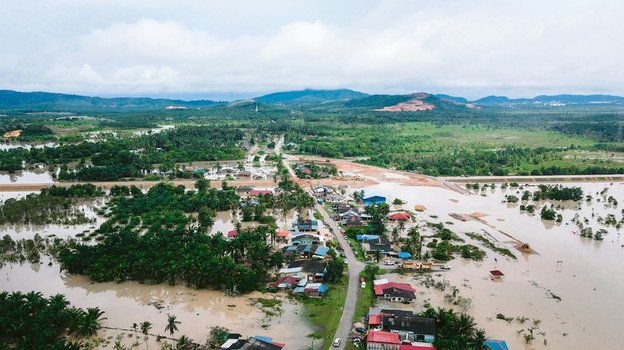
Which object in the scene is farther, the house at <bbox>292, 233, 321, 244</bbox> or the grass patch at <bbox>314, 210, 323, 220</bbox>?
the grass patch at <bbox>314, 210, 323, 220</bbox>

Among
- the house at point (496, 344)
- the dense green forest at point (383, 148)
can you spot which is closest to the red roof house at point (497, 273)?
the house at point (496, 344)

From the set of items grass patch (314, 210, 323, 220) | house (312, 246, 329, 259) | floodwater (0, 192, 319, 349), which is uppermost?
grass patch (314, 210, 323, 220)

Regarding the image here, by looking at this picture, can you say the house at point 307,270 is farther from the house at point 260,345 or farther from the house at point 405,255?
the house at point 260,345

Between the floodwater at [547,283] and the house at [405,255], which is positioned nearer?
the floodwater at [547,283]

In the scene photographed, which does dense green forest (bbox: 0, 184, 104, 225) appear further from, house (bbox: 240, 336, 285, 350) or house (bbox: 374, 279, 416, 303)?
house (bbox: 374, 279, 416, 303)

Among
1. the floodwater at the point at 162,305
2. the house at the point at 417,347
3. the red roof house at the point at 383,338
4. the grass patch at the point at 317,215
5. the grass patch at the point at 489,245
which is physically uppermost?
the grass patch at the point at 317,215

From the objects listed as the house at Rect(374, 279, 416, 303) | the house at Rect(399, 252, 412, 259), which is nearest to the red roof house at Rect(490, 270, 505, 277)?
the house at Rect(399, 252, 412, 259)
